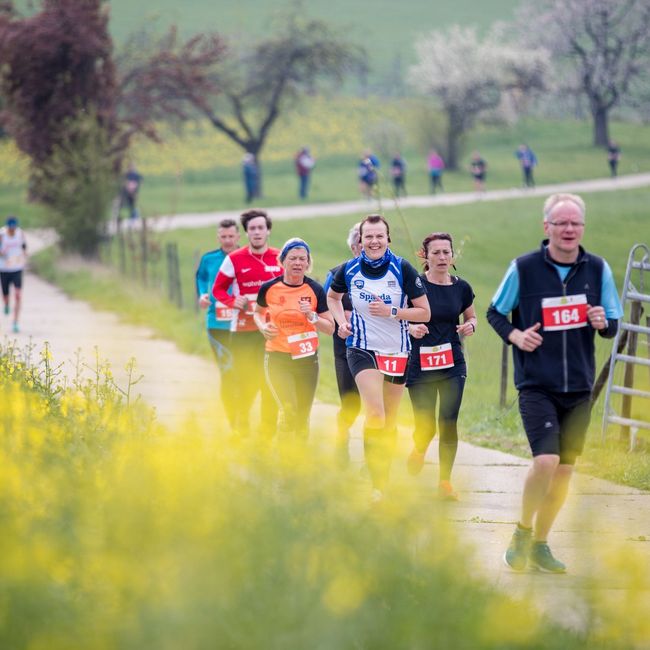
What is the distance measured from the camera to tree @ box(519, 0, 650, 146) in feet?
236

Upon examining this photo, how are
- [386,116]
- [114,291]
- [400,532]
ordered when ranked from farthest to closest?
[386,116]
[114,291]
[400,532]

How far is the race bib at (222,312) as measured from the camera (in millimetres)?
11305

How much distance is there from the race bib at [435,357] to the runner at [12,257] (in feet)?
38.7

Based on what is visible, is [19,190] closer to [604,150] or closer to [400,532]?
[604,150]

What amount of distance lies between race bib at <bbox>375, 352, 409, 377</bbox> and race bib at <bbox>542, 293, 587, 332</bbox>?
6.66 ft

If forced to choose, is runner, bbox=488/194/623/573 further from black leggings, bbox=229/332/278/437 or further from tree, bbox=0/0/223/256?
tree, bbox=0/0/223/256

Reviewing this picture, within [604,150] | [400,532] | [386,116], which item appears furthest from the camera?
[386,116]

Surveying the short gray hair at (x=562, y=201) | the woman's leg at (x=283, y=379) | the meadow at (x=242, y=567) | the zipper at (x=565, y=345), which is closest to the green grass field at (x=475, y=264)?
the woman's leg at (x=283, y=379)

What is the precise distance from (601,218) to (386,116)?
47.1 m

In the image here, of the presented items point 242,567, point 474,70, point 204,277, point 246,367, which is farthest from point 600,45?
point 242,567

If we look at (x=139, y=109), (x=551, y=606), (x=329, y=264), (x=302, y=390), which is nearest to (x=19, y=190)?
(x=139, y=109)

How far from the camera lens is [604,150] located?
6825 cm

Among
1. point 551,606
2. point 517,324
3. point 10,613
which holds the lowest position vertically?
point 551,606

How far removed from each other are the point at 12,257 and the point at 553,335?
14635mm
